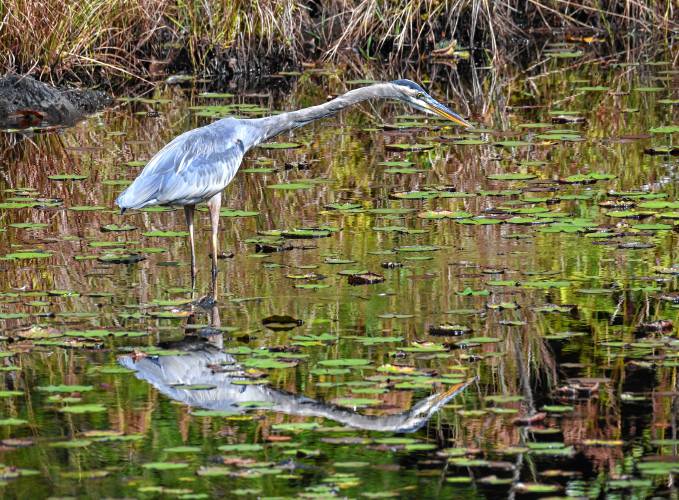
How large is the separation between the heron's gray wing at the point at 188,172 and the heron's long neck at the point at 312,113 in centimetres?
30

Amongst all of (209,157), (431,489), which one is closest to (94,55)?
(209,157)

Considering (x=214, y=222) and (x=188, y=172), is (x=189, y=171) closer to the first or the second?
A: (x=188, y=172)

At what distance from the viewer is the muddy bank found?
14.1 m

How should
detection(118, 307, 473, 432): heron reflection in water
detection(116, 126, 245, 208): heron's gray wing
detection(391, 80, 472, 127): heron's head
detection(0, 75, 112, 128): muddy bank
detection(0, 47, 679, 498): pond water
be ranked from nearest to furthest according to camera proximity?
1. detection(0, 47, 679, 498): pond water
2. detection(118, 307, 473, 432): heron reflection in water
3. detection(116, 126, 245, 208): heron's gray wing
4. detection(391, 80, 472, 127): heron's head
5. detection(0, 75, 112, 128): muddy bank

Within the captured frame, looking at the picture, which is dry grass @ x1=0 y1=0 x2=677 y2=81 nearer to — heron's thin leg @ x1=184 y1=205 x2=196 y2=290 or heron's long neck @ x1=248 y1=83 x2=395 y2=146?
heron's long neck @ x1=248 y1=83 x2=395 y2=146

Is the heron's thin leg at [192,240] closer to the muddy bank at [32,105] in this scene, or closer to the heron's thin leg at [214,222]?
the heron's thin leg at [214,222]

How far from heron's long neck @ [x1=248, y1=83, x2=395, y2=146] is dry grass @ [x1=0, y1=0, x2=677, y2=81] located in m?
6.47

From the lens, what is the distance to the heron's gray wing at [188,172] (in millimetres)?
7996

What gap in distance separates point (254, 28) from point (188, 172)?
8505 millimetres

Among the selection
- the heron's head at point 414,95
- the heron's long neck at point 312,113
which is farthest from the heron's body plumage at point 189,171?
the heron's head at point 414,95

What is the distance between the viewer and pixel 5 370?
6.40 metres

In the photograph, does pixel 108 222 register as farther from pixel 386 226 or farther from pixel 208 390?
pixel 208 390

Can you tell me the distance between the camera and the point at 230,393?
6.09 metres

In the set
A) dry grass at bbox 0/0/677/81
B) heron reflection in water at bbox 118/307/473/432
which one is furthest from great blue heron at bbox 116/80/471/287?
dry grass at bbox 0/0/677/81
